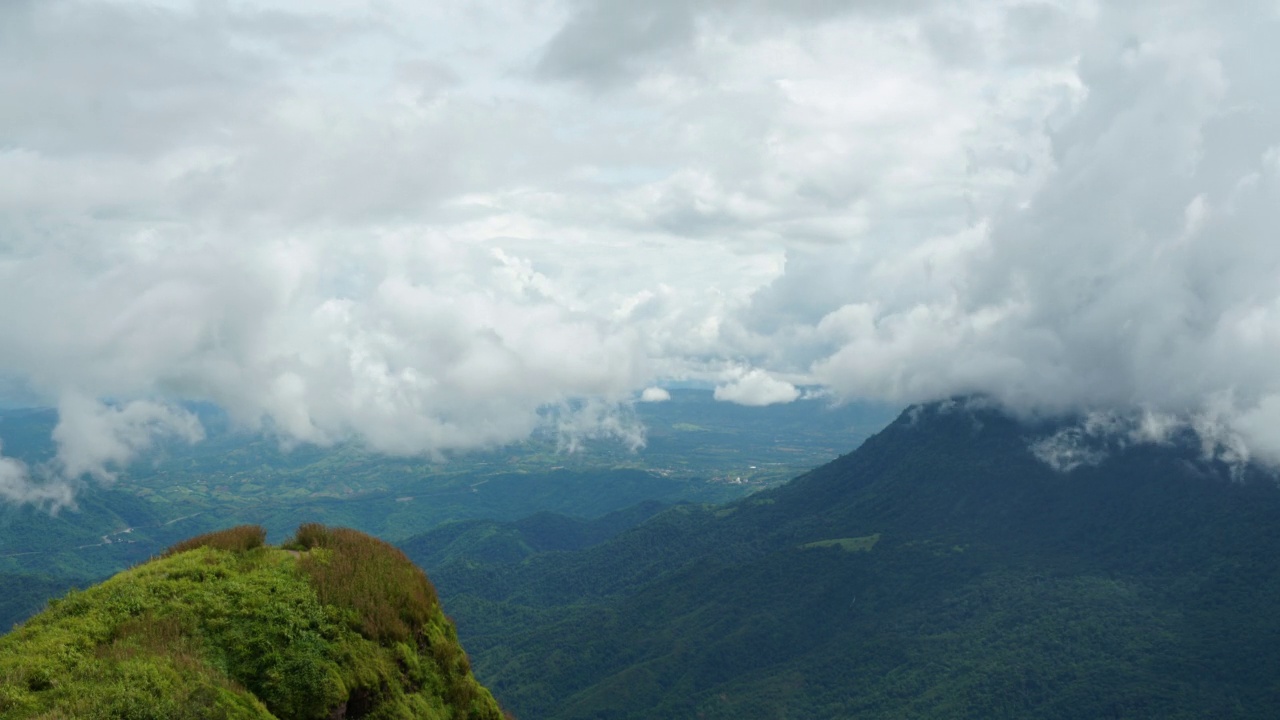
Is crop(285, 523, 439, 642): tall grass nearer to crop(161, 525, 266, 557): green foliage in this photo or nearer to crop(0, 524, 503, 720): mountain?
crop(0, 524, 503, 720): mountain

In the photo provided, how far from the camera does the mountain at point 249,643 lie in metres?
21.8

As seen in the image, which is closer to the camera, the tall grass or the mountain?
the mountain

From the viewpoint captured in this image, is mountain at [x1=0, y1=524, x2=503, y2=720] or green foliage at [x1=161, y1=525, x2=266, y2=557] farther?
green foliage at [x1=161, y1=525, x2=266, y2=557]

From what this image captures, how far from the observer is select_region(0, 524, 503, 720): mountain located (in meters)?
21.8

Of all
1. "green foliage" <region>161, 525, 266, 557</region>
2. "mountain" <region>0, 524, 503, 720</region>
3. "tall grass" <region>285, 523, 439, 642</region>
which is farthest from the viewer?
"green foliage" <region>161, 525, 266, 557</region>

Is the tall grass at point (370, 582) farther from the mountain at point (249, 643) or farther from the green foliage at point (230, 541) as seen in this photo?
the green foliage at point (230, 541)

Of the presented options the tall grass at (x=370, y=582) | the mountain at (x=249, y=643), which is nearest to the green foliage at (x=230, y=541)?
the mountain at (x=249, y=643)

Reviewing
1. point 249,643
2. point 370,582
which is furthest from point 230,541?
point 249,643

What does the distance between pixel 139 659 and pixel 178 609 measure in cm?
380

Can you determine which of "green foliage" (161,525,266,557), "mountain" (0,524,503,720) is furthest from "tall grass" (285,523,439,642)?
"green foliage" (161,525,266,557)

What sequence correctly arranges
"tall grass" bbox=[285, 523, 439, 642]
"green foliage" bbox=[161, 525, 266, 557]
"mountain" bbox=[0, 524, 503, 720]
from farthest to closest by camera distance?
"green foliage" bbox=[161, 525, 266, 557] < "tall grass" bbox=[285, 523, 439, 642] < "mountain" bbox=[0, 524, 503, 720]

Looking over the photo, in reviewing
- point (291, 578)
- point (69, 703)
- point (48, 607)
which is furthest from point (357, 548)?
point (69, 703)

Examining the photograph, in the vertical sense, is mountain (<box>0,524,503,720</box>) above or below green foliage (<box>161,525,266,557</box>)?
below

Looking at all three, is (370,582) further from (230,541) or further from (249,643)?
(230,541)
